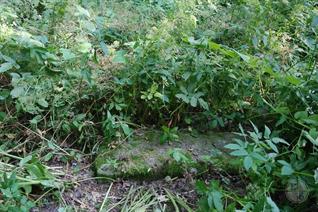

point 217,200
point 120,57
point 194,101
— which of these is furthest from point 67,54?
point 217,200

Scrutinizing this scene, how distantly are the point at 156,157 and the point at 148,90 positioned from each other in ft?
1.12

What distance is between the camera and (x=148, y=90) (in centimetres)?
203

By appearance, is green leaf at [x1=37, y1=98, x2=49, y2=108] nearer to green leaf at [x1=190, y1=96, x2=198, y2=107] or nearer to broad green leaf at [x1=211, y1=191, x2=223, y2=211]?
green leaf at [x1=190, y1=96, x2=198, y2=107]

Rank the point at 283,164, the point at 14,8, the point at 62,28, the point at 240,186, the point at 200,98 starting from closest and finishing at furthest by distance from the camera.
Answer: the point at 283,164
the point at 240,186
the point at 200,98
the point at 62,28
the point at 14,8

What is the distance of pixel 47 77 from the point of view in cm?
205

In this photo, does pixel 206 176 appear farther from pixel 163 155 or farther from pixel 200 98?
pixel 200 98

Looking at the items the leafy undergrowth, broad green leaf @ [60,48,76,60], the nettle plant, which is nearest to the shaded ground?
the leafy undergrowth

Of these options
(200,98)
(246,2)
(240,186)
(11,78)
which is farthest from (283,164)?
(11,78)

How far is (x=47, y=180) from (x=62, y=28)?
3.15 ft

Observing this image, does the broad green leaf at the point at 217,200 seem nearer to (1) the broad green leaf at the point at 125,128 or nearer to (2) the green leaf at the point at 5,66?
(1) the broad green leaf at the point at 125,128

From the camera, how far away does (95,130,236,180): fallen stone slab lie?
190cm

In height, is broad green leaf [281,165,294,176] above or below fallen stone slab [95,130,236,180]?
above

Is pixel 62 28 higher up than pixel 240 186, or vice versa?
pixel 62 28

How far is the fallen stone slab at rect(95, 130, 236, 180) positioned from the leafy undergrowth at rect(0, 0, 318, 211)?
0.20 feet
